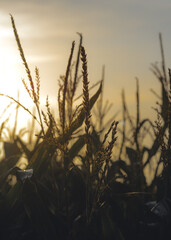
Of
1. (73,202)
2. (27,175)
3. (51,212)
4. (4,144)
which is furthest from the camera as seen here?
(4,144)

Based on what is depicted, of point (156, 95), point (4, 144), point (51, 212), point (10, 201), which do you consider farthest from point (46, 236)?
point (4, 144)

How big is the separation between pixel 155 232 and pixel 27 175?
1.76 ft

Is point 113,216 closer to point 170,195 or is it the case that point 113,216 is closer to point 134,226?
point 134,226

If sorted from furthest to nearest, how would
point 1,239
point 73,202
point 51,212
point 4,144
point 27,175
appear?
point 4,144
point 73,202
point 1,239
point 51,212
point 27,175

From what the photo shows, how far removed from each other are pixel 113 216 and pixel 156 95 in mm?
555

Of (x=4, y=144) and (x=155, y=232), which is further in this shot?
(x=4, y=144)

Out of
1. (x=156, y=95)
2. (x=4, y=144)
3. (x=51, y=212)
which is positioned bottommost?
(x=51, y=212)

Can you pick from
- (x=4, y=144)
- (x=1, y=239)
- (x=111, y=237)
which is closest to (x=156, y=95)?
(x=111, y=237)

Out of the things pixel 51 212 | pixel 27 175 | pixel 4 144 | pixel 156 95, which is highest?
pixel 156 95

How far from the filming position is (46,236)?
1.11 m

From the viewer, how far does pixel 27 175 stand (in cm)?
110

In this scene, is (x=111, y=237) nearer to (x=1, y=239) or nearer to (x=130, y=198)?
(x=130, y=198)

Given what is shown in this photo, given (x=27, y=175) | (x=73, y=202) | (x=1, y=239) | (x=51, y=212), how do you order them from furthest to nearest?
(x=73, y=202) < (x=1, y=239) < (x=51, y=212) < (x=27, y=175)

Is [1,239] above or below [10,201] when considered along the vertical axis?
below
